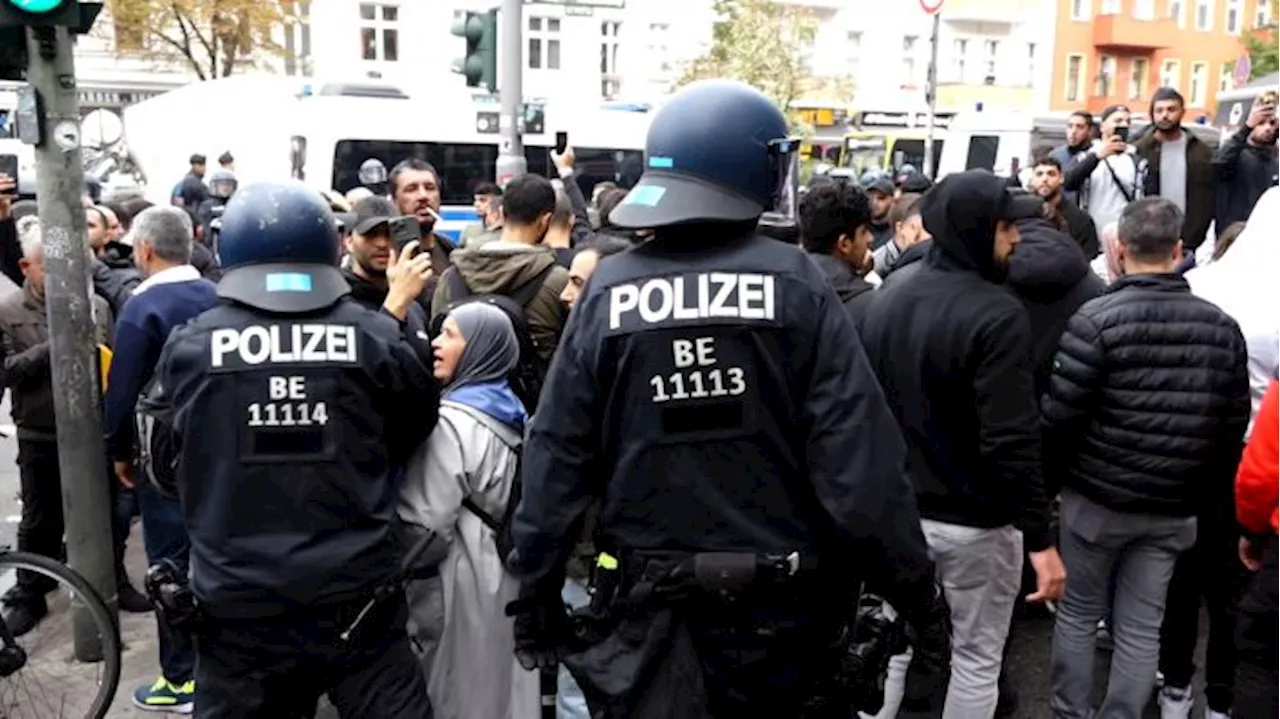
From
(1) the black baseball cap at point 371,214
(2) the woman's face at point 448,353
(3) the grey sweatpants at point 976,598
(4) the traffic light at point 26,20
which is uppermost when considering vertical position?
(4) the traffic light at point 26,20

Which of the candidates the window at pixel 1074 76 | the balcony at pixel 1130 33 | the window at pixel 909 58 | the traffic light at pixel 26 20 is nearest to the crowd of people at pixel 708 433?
the traffic light at pixel 26 20

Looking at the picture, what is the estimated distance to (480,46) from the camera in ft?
35.8

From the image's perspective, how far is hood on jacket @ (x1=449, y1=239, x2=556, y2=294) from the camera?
499 centimetres

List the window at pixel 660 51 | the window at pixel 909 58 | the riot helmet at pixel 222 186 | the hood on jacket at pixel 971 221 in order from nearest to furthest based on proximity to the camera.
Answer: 1. the hood on jacket at pixel 971 221
2. the riot helmet at pixel 222 186
3. the window at pixel 660 51
4. the window at pixel 909 58

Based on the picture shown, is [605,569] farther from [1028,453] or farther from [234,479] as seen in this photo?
[1028,453]

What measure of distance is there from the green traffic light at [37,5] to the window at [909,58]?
37.4m

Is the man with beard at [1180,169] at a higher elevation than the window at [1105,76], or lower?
lower

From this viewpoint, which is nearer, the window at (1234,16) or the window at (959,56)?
the window at (959,56)

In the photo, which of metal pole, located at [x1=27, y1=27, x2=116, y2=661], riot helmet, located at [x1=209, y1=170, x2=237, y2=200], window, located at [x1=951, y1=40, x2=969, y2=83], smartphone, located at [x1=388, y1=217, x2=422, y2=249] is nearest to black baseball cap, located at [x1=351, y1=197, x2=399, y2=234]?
smartphone, located at [x1=388, y1=217, x2=422, y2=249]

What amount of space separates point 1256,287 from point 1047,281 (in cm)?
75

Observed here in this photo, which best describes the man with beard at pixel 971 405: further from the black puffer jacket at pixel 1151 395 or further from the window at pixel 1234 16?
the window at pixel 1234 16

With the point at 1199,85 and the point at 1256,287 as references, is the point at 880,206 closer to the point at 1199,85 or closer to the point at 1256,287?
the point at 1256,287

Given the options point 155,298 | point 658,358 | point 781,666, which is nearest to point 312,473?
point 658,358

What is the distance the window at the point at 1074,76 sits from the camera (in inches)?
1699
